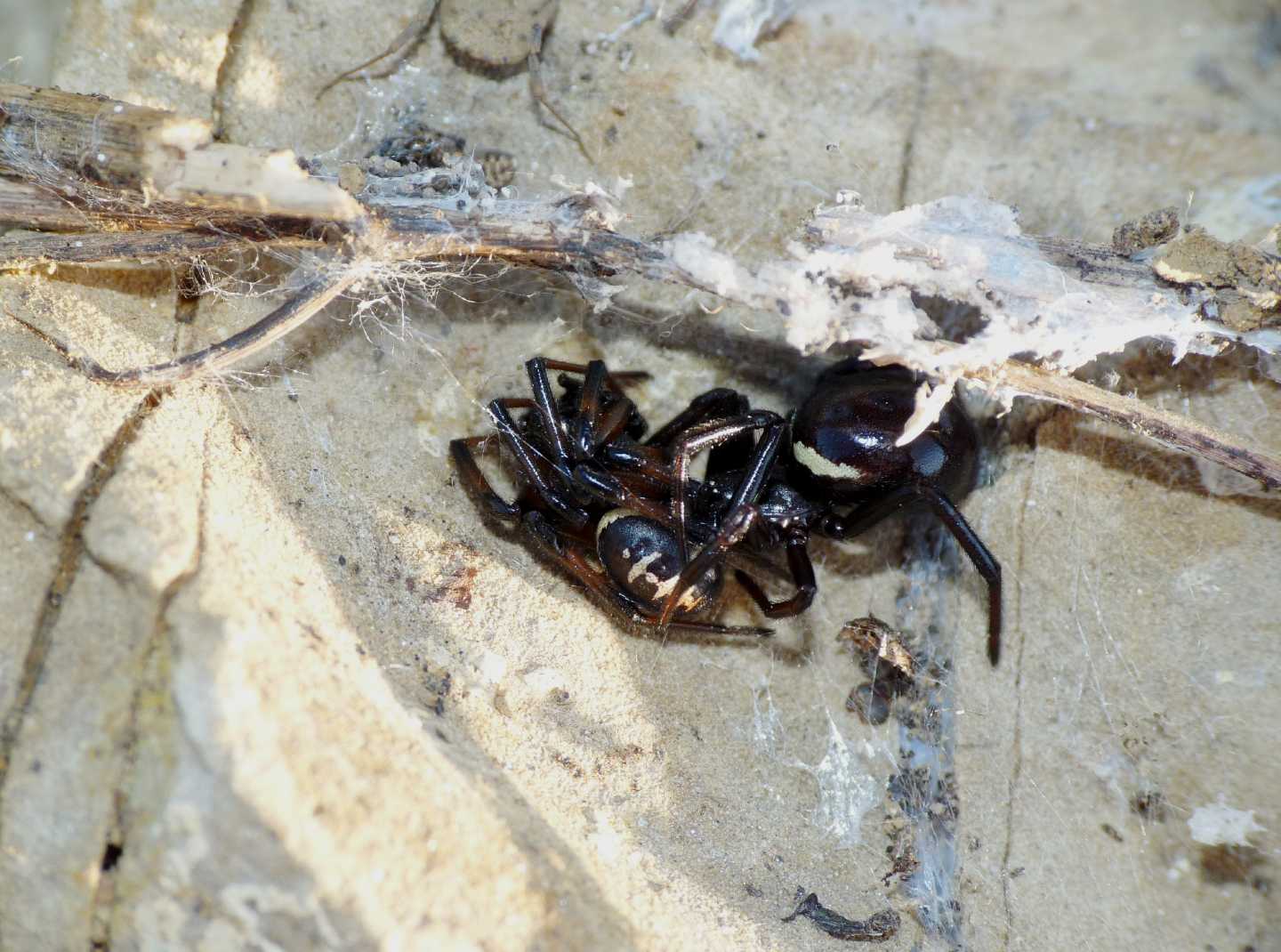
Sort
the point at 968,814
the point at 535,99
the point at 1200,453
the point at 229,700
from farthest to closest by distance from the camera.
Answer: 1. the point at 535,99
2. the point at 968,814
3. the point at 1200,453
4. the point at 229,700

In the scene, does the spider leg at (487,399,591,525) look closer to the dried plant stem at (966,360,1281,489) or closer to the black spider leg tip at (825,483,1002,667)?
the black spider leg tip at (825,483,1002,667)

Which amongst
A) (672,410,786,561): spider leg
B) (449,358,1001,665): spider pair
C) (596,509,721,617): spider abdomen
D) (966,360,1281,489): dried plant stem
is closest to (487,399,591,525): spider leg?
(449,358,1001,665): spider pair

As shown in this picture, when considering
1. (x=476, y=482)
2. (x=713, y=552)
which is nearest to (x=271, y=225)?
(x=476, y=482)

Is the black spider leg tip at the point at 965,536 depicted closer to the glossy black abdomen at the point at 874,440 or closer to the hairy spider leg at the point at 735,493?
the glossy black abdomen at the point at 874,440

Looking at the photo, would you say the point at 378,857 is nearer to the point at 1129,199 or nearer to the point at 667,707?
the point at 667,707

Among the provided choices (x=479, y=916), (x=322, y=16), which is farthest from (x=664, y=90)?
(x=479, y=916)

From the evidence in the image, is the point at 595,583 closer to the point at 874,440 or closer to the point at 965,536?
the point at 874,440

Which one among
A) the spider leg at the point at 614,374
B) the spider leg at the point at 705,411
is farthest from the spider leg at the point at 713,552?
the spider leg at the point at 614,374
